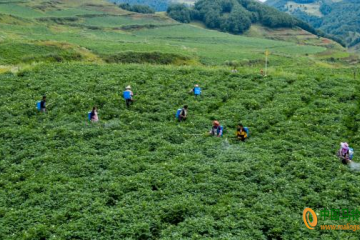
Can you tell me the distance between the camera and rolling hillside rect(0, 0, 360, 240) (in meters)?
17.1

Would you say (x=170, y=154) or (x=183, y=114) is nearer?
(x=170, y=154)

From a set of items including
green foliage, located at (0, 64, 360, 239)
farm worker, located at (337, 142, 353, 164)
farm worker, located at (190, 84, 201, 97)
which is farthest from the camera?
farm worker, located at (190, 84, 201, 97)

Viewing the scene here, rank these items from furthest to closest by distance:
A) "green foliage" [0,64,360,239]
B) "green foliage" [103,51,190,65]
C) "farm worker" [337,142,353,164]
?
"green foliage" [103,51,190,65]
"farm worker" [337,142,353,164]
"green foliage" [0,64,360,239]

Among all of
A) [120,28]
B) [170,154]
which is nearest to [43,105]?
[170,154]

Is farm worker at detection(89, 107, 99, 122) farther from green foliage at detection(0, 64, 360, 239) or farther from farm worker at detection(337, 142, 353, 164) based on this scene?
farm worker at detection(337, 142, 353, 164)

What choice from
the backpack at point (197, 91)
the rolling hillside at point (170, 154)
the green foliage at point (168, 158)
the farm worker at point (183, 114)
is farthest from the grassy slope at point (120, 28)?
the farm worker at point (183, 114)

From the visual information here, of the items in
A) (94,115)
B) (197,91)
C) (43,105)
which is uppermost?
(197,91)

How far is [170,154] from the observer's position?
23.8 metres

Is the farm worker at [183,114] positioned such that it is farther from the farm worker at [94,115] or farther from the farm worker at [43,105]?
the farm worker at [43,105]

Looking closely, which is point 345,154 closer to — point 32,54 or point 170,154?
point 170,154

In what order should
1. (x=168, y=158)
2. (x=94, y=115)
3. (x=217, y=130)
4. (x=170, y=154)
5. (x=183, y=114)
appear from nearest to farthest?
(x=168, y=158), (x=170, y=154), (x=217, y=130), (x=94, y=115), (x=183, y=114)

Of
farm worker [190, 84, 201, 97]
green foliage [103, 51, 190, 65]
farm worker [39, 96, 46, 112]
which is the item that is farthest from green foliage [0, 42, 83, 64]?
farm worker [190, 84, 201, 97]

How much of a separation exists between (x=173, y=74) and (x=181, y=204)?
23.1 meters

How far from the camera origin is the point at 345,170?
2194cm
